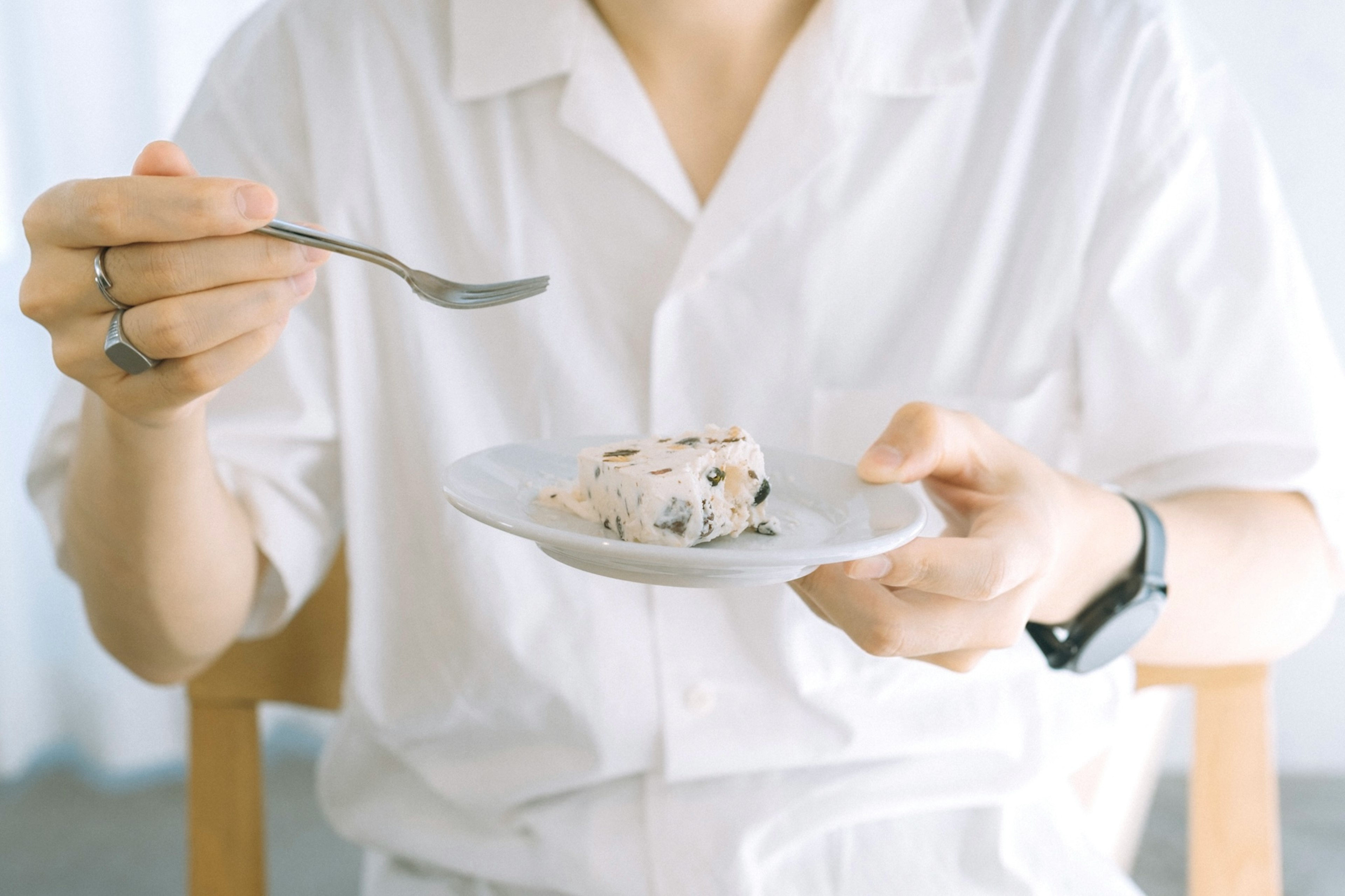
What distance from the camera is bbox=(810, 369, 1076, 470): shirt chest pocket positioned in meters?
1.02

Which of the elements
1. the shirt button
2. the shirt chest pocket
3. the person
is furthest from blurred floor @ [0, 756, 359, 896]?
the shirt chest pocket

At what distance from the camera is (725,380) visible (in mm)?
1025

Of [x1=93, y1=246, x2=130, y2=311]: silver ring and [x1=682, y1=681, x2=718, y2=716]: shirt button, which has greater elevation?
[x1=93, y1=246, x2=130, y2=311]: silver ring

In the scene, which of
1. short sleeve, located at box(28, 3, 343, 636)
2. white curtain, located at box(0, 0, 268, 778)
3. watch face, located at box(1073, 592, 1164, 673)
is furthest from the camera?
white curtain, located at box(0, 0, 268, 778)

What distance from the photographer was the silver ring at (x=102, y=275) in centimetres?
65

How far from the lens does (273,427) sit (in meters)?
1.01

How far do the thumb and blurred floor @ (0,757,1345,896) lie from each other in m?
1.93

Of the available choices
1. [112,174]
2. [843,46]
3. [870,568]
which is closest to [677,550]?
Answer: [870,568]

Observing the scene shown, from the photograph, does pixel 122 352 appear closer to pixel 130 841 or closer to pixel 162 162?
pixel 162 162

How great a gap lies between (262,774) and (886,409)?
73cm

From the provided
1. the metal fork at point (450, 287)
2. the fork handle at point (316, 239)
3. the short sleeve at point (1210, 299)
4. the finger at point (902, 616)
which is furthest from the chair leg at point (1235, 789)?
the fork handle at point (316, 239)

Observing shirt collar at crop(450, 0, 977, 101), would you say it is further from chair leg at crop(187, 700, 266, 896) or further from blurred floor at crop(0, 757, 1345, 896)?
blurred floor at crop(0, 757, 1345, 896)

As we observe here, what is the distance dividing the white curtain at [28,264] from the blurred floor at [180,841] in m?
0.11

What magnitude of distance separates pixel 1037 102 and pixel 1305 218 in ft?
5.43
